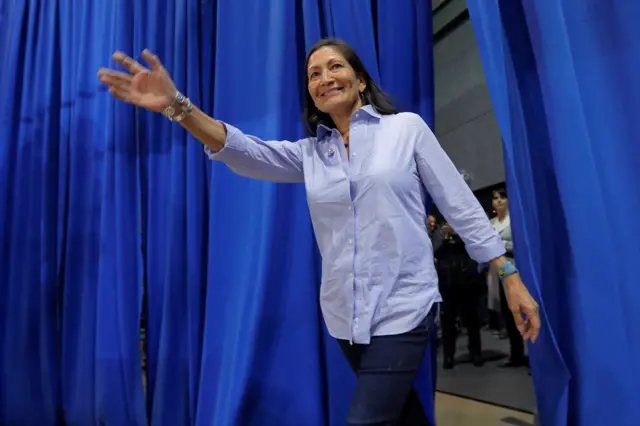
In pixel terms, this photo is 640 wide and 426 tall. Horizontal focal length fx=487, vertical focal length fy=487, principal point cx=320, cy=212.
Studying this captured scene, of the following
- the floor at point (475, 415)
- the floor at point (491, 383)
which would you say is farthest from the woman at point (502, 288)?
the floor at point (475, 415)

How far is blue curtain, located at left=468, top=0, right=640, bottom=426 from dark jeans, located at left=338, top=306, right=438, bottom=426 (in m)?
0.56

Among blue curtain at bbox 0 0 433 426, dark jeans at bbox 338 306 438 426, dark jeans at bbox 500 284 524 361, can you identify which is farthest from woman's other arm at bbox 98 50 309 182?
dark jeans at bbox 500 284 524 361

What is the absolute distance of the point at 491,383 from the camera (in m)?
2.42

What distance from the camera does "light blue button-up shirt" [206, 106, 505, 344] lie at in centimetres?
85

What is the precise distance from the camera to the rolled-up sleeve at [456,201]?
0.88 meters

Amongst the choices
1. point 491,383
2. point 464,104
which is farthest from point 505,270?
point 464,104

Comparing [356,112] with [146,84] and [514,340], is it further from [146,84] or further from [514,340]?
[514,340]

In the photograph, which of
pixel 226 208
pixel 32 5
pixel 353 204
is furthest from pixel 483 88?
pixel 353 204

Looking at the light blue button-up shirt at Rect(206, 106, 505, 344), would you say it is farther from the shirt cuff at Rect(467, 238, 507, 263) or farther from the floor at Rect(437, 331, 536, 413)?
the floor at Rect(437, 331, 536, 413)

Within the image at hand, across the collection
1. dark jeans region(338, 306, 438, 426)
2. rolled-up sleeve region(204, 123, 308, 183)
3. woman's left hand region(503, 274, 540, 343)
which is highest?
rolled-up sleeve region(204, 123, 308, 183)

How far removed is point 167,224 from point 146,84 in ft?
3.07

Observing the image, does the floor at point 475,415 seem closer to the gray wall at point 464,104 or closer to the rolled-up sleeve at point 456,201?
the rolled-up sleeve at point 456,201

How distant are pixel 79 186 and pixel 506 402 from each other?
1962mm

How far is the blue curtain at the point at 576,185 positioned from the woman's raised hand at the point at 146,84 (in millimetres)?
869
